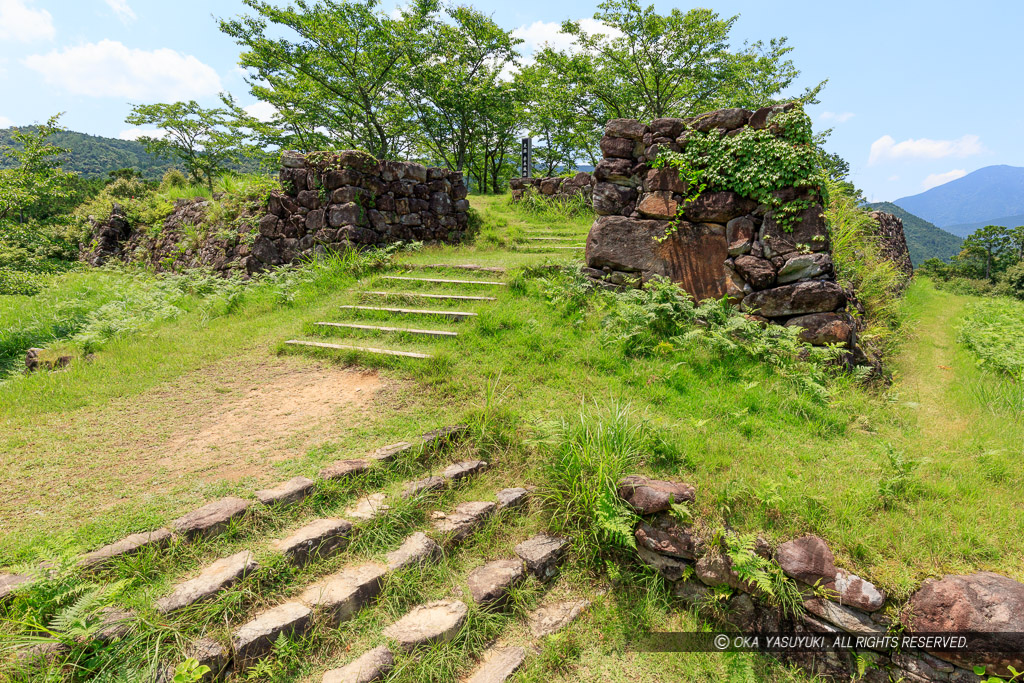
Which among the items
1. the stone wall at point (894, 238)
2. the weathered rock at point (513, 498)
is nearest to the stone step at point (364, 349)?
the weathered rock at point (513, 498)

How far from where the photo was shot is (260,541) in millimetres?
2705

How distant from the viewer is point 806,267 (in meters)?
5.20

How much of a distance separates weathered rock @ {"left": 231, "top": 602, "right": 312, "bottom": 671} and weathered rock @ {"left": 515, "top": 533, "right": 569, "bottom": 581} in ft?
4.25

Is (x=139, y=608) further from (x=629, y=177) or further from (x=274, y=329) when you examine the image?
(x=629, y=177)

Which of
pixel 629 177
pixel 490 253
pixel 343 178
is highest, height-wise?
pixel 343 178

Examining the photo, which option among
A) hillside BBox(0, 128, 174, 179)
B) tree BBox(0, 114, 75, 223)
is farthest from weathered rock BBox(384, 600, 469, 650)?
hillside BBox(0, 128, 174, 179)

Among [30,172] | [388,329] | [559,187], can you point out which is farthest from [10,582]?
[559,187]

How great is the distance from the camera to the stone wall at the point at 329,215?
911 cm

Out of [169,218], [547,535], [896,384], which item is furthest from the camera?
[169,218]

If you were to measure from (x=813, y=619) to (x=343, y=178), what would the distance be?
378 inches

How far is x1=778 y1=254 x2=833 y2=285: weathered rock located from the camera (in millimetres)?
5164

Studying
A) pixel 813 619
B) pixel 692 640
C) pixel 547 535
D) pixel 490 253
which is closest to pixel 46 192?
pixel 490 253

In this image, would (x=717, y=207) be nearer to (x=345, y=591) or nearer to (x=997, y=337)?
(x=345, y=591)

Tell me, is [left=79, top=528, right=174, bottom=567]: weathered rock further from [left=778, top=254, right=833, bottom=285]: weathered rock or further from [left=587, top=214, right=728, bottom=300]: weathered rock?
[left=778, top=254, right=833, bottom=285]: weathered rock
